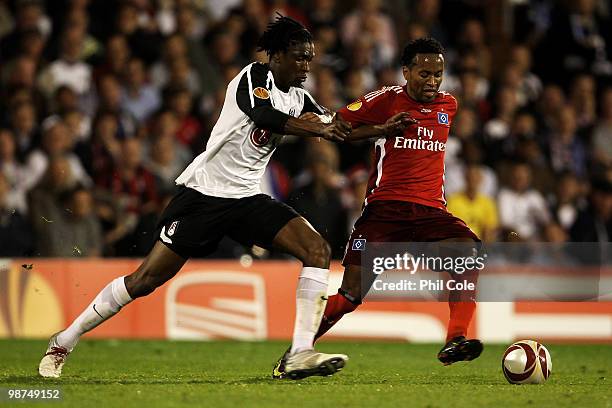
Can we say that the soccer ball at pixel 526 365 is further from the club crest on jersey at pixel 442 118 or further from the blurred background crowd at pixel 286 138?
the blurred background crowd at pixel 286 138

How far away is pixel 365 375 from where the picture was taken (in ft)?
29.5

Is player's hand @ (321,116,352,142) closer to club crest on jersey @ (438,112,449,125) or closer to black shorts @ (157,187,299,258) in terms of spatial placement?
black shorts @ (157,187,299,258)

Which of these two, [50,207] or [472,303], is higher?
[50,207]

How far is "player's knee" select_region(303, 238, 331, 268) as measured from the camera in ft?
26.9

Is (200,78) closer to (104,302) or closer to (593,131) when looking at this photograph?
(593,131)

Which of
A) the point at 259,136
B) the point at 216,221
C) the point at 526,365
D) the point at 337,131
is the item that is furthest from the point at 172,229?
the point at 526,365

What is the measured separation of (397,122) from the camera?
330 inches

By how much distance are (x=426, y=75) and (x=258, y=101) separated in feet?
4.53

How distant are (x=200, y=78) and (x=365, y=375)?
7.17 m

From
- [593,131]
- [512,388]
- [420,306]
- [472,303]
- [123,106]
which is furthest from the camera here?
→ [593,131]

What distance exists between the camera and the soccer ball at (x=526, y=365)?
27.2 ft

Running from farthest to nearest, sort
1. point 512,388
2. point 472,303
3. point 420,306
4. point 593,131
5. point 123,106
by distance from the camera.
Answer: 1. point 593,131
2. point 123,106
3. point 420,306
4. point 472,303
5. point 512,388

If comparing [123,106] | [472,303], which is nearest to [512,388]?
Answer: [472,303]

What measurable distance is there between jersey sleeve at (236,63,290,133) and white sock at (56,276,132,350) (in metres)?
1.49
